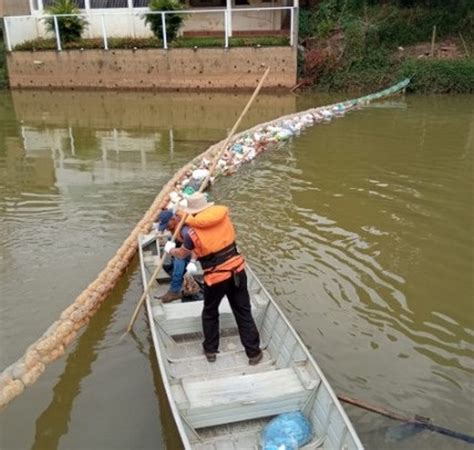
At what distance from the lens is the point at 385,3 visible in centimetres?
2430

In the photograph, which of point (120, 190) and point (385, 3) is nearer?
point (120, 190)

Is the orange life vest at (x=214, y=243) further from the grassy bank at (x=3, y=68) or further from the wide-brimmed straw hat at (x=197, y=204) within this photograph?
the grassy bank at (x=3, y=68)

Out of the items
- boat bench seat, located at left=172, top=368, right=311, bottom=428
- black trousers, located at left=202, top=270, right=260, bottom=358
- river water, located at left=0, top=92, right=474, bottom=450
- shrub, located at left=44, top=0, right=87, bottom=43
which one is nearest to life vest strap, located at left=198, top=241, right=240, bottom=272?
black trousers, located at left=202, top=270, right=260, bottom=358

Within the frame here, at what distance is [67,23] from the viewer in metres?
22.7

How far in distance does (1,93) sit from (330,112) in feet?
47.2

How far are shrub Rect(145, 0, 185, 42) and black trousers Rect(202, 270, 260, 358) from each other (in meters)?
19.3

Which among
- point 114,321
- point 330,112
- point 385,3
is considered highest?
point 385,3

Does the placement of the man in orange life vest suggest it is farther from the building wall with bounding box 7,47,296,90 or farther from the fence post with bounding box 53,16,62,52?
the fence post with bounding box 53,16,62,52

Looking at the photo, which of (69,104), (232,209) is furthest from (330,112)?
(69,104)

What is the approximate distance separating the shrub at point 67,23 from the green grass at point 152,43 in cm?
33

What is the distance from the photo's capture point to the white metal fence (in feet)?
75.9

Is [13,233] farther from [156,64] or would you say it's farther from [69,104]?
[156,64]

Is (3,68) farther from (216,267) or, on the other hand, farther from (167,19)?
(216,267)

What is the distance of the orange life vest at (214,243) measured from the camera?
4.94m
